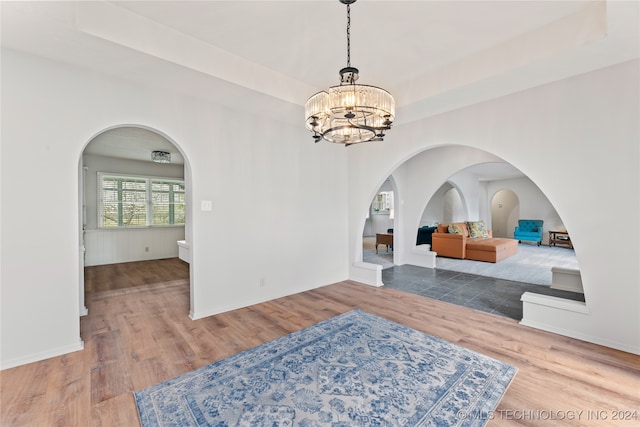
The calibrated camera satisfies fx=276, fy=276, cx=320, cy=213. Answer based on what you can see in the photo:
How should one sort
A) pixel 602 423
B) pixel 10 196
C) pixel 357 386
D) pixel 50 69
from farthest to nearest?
pixel 50 69 < pixel 10 196 < pixel 357 386 < pixel 602 423

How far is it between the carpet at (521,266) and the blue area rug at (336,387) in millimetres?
3770

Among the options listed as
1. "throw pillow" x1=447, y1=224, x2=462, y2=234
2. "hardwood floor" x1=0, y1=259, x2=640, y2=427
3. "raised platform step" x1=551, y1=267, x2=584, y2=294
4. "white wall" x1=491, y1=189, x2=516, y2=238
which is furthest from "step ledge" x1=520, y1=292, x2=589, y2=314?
"white wall" x1=491, y1=189, x2=516, y2=238

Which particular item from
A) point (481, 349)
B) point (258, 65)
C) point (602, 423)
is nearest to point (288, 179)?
point (258, 65)

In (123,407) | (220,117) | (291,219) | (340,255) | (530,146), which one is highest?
(220,117)

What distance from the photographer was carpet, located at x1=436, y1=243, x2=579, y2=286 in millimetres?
5497

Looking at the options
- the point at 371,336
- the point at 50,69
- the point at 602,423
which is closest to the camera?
the point at 602,423

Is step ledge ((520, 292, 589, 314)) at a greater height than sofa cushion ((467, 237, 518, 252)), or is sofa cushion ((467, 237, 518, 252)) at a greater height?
sofa cushion ((467, 237, 518, 252))

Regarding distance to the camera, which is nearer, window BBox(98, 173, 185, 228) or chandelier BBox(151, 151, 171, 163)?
chandelier BBox(151, 151, 171, 163)

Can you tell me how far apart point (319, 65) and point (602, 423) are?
3819 mm

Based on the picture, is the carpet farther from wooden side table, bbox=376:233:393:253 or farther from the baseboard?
the baseboard

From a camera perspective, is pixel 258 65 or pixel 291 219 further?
pixel 291 219

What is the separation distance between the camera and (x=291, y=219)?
4441 millimetres

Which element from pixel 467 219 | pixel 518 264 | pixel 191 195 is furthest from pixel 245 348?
pixel 467 219

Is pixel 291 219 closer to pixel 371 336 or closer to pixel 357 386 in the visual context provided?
pixel 371 336
